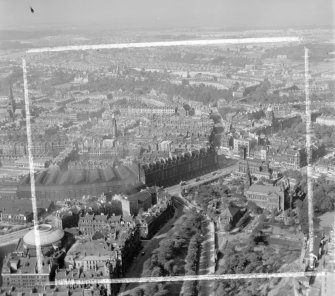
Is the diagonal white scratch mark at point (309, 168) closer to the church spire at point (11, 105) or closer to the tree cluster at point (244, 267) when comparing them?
the tree cluster at point (244, 267)

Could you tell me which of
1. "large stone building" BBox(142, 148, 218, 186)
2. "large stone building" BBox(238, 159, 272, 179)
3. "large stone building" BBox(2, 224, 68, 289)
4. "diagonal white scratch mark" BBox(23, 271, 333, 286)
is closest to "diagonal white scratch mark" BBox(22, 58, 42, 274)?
"large stone building" BBox(2, 224, 68, 289)

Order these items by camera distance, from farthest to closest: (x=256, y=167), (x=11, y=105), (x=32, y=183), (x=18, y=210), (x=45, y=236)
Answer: (x=11, y=105), (x=256, y=167), (x=32, y=183), (x=18, y=210), (x=45, y=236)

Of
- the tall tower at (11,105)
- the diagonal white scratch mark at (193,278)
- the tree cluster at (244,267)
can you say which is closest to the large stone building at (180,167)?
the tree cluster at (244,267)

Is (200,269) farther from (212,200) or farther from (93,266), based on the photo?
(212,200)

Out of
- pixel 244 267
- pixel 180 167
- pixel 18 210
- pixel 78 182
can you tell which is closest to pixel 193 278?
pixel 244 267

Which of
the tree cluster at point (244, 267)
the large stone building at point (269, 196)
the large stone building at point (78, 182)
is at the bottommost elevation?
the tree cluster at point (244, 267)

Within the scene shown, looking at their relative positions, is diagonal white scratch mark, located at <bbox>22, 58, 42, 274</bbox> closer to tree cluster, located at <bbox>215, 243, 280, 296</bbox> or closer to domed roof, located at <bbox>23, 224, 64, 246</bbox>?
domed roof, located at <bbox>23, 224, 64, 246</bbox>

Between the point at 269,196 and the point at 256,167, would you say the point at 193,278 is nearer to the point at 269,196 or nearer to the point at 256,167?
the point at 269,196
